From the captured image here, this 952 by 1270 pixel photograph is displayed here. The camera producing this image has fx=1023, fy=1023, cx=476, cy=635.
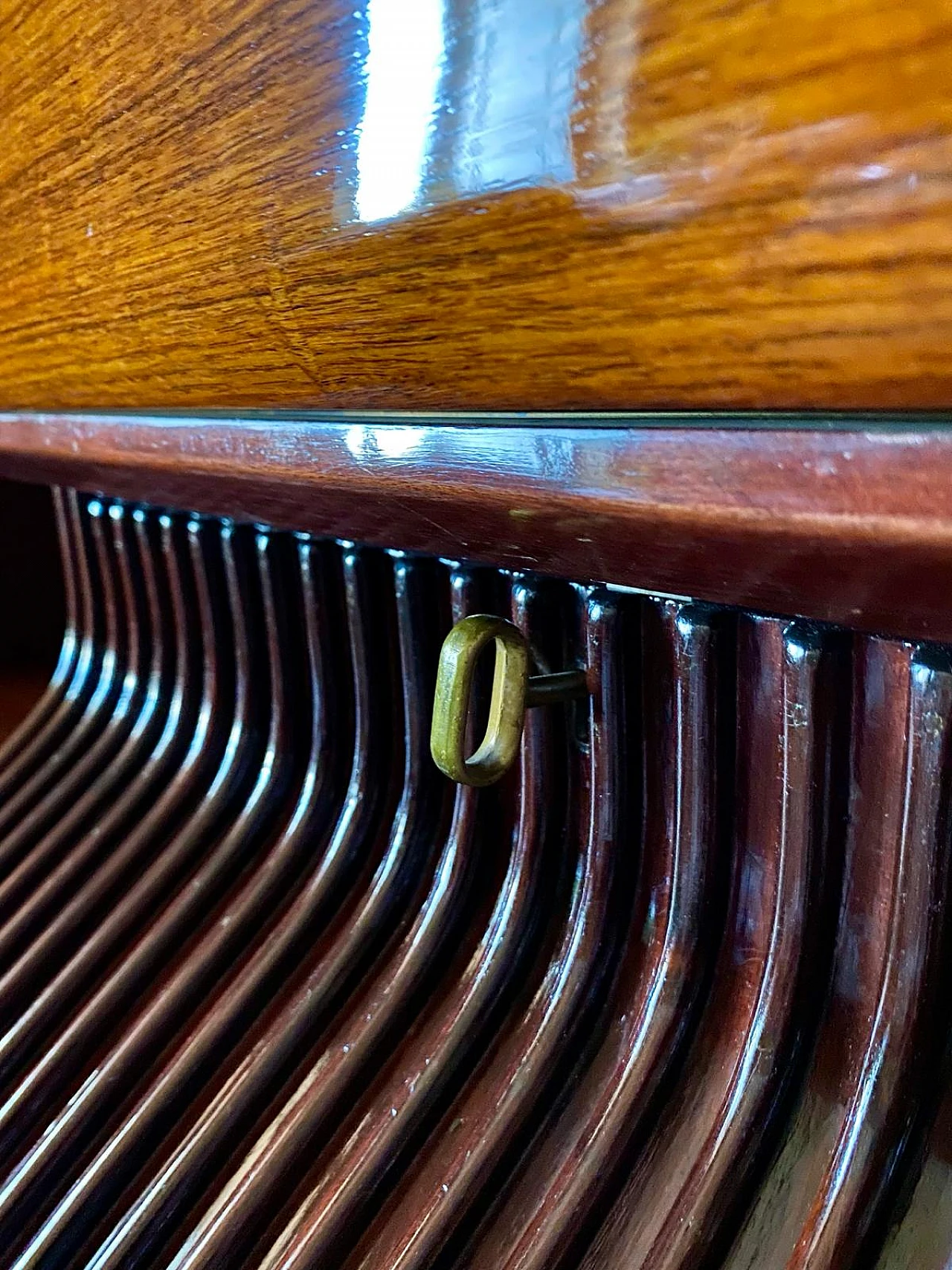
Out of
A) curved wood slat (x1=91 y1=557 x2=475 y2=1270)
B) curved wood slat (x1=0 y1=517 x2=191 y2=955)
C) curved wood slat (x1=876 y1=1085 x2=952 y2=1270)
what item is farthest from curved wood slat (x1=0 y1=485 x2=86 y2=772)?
curved wood slat (x1=876 y1=1085 x2=952 y2=1270)

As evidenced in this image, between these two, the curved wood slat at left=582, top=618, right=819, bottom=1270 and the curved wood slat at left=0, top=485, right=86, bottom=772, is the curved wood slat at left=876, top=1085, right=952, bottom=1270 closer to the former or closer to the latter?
the curved wood slat at left=582, top=618, right=819, bottom=1270

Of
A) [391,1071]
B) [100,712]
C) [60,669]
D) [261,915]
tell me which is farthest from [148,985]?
[60,669]

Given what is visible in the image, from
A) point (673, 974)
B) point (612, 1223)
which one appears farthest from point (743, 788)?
point (612, 1223)

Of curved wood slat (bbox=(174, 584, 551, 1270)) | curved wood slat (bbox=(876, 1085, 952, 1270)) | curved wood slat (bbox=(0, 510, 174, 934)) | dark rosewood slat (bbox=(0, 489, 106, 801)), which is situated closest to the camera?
curved wood slat (bbox=(876, 1085, 952, 1270))

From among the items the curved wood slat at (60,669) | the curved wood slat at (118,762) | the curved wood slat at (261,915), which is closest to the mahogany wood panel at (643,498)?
the curved wood slat at (261,915)

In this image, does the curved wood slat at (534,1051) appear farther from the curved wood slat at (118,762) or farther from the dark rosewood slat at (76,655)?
the dark rosewood slat at (76,655)

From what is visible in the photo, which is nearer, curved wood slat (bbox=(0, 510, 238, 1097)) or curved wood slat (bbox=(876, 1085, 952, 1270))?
curved wood slat (bbox=(876, 1085, 952, 1270))

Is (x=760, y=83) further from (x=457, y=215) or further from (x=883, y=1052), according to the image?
(x=883, y=1052)
